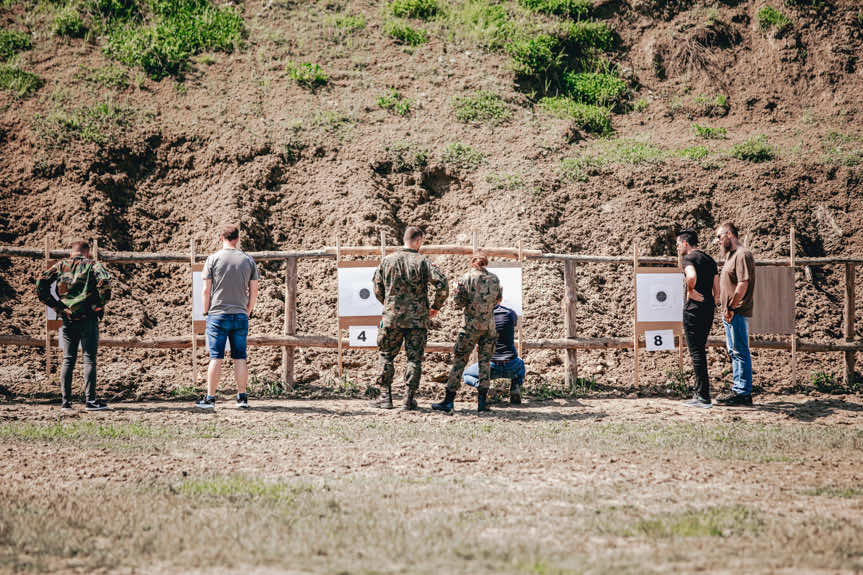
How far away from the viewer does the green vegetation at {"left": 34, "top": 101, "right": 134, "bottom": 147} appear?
51.4 feet

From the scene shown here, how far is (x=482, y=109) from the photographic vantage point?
16984 mm

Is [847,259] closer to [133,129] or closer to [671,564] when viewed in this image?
[671,564]

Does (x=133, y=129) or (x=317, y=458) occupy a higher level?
(x=133, y=129)

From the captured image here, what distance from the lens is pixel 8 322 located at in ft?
41.4

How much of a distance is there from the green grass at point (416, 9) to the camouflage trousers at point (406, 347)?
1281cm

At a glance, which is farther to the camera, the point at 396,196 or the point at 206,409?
the point at 396,196

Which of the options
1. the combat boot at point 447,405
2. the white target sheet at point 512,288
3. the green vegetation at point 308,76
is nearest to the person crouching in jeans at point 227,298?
the combat boot at point 447,405

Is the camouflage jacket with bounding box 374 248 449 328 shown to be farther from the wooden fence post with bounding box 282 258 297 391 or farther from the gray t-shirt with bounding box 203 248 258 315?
the wooden fence post with bounding box 282 258 297 391

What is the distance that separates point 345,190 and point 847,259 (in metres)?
9.05

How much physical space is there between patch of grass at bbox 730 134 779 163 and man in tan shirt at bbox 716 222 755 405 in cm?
682

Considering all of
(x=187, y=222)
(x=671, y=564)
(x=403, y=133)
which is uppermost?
(x=403, y=133)

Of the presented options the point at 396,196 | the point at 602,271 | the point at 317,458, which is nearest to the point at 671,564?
the point at 317,458

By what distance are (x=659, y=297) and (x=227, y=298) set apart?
6637 mm

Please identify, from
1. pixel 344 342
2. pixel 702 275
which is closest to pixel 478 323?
pixel 344 342
